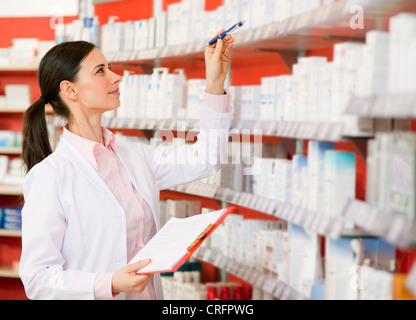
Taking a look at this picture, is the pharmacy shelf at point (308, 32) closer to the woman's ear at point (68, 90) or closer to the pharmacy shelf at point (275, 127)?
the pharmacy shelf at point (275, 127)

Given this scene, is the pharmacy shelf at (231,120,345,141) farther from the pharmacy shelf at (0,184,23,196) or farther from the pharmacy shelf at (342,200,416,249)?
the pharmacy shelf at (0,184,23,196)

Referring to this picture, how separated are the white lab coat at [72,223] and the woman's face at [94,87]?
0.68ft

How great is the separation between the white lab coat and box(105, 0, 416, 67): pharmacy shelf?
0.49 meters

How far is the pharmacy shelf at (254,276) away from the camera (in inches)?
110

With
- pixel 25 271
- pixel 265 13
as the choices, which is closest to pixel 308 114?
pixel 265 13

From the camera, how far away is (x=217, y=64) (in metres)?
2.65

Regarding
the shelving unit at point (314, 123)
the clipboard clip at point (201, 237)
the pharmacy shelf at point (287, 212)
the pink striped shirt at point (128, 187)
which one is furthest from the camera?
the pink striped shirt at point (128, 187)

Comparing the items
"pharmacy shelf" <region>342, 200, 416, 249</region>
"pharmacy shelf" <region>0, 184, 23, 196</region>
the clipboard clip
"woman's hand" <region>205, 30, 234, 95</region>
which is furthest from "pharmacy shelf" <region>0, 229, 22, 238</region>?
"pharmacy shelf" <region>342, 200, 416, 249</region>

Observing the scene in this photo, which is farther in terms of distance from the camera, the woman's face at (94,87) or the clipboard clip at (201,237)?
the woman's face at (94,87)

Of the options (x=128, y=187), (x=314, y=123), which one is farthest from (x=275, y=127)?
(x=128, y=187)

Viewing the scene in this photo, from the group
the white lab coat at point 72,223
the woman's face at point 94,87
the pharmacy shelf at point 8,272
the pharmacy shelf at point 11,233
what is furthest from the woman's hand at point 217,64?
the pharmacy shelf at point 8,272

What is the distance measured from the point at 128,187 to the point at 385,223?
1224 millimetres
